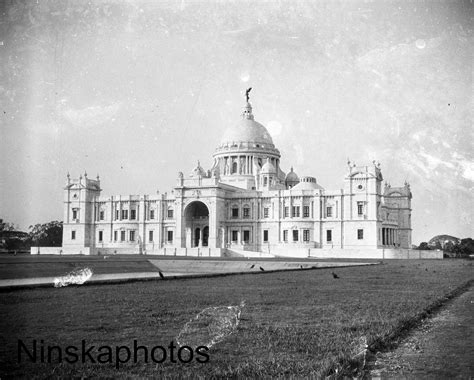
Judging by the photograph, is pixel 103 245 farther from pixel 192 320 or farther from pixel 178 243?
pixel 192 320

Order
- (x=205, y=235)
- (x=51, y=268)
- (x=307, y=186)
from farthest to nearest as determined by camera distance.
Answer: (x=205, y=235), (x=307, y=186), (x=51, y=268)

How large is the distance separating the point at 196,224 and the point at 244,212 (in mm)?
8831

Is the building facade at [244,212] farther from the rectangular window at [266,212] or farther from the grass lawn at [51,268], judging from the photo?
the grass lawn at [51,268]

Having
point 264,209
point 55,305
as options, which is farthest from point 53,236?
point 55,305

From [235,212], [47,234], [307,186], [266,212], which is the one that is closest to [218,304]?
[266,212]

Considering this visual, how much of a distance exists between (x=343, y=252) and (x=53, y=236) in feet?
194

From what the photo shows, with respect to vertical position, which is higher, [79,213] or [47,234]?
[79,213]

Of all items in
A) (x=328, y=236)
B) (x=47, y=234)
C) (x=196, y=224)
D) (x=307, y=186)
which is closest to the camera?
(x=328, y=236)

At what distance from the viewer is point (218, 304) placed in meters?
15.9

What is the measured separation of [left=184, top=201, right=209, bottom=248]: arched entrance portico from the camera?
308 ft

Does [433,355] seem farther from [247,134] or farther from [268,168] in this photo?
[247,134]

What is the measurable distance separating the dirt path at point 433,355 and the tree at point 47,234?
101066mm

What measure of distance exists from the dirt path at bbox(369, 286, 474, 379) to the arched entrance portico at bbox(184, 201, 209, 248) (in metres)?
80.2

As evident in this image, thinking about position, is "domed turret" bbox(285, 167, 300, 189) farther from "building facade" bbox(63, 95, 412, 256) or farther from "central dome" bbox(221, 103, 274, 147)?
"central dome" bbox(221, 103, 274, 147)
